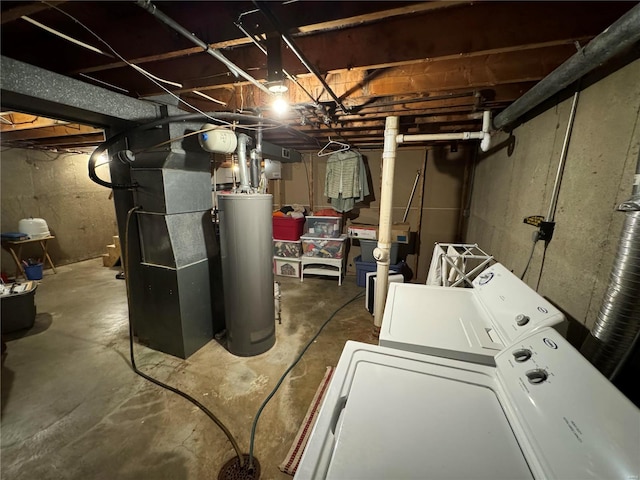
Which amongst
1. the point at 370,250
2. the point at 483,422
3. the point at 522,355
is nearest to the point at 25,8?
the point at 483,422

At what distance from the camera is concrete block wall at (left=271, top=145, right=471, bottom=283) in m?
4.36

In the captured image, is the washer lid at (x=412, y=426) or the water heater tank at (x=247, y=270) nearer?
the washer lid at (x=412, y=426)

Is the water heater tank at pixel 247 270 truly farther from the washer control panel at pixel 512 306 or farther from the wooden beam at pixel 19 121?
the wooden beam at pixel 19 121

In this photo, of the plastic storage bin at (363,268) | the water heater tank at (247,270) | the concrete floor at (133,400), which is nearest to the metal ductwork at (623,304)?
the concrete floor at (133,400)

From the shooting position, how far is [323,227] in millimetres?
4578

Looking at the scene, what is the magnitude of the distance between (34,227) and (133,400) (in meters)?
4.65

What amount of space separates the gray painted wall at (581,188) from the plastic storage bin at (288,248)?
122 inches

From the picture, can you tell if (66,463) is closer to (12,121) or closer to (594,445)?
(594,445)

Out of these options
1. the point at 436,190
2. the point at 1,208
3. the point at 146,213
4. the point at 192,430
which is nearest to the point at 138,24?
the point at 146,213

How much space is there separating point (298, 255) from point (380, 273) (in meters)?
2.02

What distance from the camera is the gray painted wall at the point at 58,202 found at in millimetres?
4582

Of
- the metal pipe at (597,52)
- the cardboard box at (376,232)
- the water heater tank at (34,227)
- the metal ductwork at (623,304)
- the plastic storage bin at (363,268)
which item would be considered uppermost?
the metal pipe at (597,52)

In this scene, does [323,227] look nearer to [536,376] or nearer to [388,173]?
[388,173]

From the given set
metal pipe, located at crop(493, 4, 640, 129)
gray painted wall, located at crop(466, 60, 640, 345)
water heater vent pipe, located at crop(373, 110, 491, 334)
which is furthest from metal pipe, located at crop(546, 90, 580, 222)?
water heater vent pipe, located at crop(373, 110, 491, 334)
